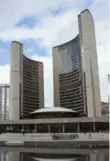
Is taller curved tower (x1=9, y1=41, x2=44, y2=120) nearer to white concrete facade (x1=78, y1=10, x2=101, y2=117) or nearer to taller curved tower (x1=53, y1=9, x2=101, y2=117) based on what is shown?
taller curved tower (x1=53, y1=9, x2=101, y2=117)

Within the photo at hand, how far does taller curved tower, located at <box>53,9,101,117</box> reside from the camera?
67.6 metres

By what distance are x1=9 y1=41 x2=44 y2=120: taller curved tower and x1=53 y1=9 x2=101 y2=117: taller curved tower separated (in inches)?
276

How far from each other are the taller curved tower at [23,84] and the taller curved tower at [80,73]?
7.02 m

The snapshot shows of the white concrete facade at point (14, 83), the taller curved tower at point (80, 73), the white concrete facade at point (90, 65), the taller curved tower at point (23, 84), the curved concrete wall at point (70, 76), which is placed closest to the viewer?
the white concrete facade at point (90, 65)

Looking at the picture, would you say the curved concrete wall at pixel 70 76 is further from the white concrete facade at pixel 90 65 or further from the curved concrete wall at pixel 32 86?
the curved concrete wall at pixel 32 86

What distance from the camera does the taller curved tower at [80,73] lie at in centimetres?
6756

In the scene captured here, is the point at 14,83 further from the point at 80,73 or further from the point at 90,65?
the point at 90,65

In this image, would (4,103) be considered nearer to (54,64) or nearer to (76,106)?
(54,64)

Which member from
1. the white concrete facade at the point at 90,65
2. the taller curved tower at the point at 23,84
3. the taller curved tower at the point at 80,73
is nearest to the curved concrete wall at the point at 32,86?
the taller curved tower at the point at 23,84

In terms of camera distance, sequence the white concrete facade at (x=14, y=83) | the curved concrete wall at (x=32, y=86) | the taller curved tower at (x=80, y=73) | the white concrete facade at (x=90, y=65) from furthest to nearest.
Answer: the curved concrete wall at (x=32, y=86)
the white concrete facade at (x=14, y=83)
the taller curved tower at (x=80, y=73)
the white concrete facade at (x=90, y=65)

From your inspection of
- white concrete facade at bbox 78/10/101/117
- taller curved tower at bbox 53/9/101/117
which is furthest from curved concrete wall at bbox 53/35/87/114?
white concrete facade at bbox 78/10/101/117

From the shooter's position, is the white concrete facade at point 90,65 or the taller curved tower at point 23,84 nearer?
the white concrete facade at point 90,65

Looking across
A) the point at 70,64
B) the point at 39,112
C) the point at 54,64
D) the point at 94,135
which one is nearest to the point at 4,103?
the point at 54,64

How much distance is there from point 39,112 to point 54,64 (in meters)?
32.5
